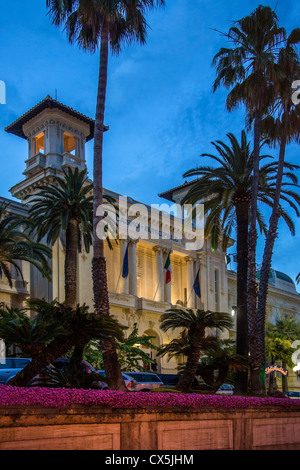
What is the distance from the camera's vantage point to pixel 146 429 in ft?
37.3

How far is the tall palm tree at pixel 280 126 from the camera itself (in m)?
25.7

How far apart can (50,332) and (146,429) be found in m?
3.03

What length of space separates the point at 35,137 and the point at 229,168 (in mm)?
26233

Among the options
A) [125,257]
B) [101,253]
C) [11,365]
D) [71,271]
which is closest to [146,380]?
[71,271]

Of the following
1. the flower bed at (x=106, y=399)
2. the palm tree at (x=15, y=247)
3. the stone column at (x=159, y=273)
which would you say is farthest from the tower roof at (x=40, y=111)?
the flower bed at (x=106, y=399)

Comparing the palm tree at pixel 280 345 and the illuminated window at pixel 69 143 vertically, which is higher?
the illuminated window at pixel 69 143

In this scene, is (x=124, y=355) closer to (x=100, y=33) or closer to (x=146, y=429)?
(x=100, y=33)

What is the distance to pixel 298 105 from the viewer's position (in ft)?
91.5

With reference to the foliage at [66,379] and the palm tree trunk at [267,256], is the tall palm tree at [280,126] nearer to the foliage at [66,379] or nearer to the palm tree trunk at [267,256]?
the palm tree trunk at [267,256]

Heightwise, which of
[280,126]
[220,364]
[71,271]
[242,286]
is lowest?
[220,364]

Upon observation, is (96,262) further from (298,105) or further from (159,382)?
(298,105)

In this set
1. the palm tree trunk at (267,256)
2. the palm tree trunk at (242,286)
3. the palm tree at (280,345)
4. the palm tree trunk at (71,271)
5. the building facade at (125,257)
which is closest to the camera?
the palm tree trunk at (242,286)

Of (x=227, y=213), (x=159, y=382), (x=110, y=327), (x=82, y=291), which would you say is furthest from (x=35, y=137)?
(x=110, y=327)

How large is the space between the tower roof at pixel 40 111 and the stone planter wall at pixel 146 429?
36.9 meters
